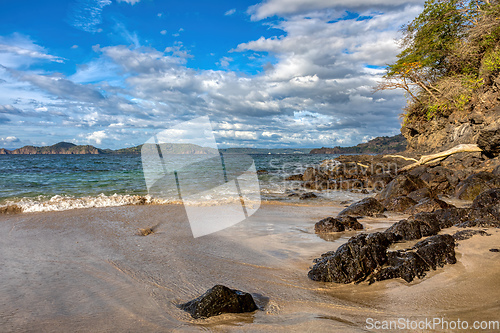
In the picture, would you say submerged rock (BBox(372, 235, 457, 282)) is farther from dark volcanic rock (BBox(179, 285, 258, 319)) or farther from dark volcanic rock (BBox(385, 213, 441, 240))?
dark volcanic rock (BBox(179, 285, 258, 319))

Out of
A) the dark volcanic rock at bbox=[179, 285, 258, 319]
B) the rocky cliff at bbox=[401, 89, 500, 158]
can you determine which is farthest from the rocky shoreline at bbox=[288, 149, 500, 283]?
the rocky cliff at bbox=[401, 89, 500, 158]

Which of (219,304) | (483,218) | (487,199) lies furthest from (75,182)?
(487,199)

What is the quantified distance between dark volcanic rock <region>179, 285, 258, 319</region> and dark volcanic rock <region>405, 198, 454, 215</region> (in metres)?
6.78

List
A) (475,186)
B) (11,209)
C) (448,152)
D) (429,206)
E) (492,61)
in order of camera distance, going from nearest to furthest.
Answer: (429,206)
(11,209)
(475,186)
(448,152)
(492,61)

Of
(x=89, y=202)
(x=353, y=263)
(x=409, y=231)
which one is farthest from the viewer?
(x=89, y=202)

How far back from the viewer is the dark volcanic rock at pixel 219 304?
2564 millimetres

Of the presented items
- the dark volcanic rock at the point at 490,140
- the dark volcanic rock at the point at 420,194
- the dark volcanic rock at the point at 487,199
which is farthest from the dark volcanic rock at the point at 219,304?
the dark volcanic rock at the point at 490,140

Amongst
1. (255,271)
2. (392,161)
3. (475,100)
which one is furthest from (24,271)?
(392,161)

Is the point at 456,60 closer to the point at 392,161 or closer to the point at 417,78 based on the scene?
the point at 417,78

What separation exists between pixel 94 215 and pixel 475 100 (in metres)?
21.0

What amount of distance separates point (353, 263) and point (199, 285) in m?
2.02

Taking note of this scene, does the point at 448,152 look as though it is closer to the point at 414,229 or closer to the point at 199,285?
the point at 414,229

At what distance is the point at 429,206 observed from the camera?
747 cm

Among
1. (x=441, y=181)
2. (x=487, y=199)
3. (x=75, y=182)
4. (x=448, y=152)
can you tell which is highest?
(x=448, y=152)
